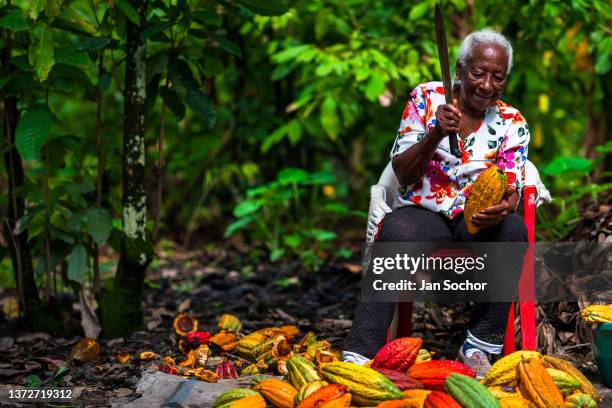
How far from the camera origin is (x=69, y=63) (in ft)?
9.57

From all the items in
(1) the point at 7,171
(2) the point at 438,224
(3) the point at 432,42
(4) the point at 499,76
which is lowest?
(2) the point at 438,224

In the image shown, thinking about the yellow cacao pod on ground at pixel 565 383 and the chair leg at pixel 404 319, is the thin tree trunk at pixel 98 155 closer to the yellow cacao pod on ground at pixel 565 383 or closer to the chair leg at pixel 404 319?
the chair leg at pixel 404 319

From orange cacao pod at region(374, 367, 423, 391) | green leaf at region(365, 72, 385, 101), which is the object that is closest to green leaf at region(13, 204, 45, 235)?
orange cacao pod at region(374, 367, 423, 391)

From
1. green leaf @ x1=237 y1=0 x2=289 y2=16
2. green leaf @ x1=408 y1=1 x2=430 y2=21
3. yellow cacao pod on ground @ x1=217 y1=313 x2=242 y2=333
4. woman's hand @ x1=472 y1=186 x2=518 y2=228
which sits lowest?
yellow cacao pod on ground @ x1=217 y1=313 x2=242 y2=333

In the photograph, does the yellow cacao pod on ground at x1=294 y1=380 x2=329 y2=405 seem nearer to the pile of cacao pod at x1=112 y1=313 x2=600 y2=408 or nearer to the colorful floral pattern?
the pile of cacao pod at x1=112 y1=313 x2=600 y2=408

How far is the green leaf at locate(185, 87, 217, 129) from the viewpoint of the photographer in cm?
321

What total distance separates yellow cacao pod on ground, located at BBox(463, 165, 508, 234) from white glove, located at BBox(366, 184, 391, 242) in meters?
0.32

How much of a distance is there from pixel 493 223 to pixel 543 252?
107 centimetres

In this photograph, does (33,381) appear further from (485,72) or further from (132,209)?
(485,72)

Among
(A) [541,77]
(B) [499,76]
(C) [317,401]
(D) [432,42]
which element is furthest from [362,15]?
(C) [317,401]

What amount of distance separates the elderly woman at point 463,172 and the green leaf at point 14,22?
141cm

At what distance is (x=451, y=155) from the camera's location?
109 inches

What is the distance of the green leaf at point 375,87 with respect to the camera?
3.97 metres

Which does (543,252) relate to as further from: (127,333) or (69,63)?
(69,63)
